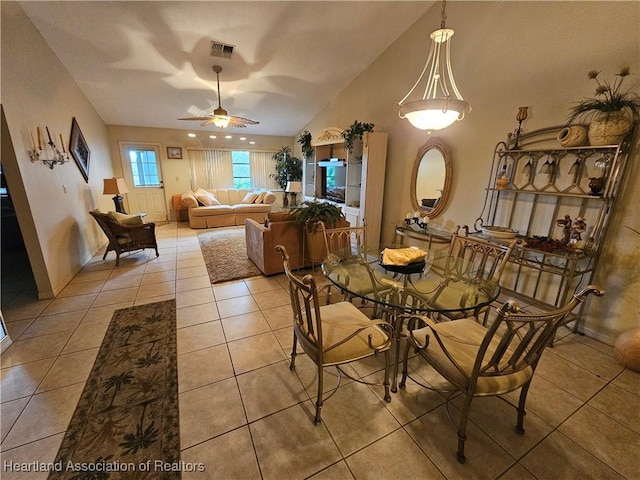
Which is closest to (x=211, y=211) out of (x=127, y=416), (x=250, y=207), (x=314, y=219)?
(x=250, y=207)

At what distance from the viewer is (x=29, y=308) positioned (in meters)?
2.60

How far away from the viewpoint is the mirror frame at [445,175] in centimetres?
338

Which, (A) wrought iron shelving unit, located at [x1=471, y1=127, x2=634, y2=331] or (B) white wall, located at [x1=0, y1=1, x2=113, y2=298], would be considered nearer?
(A) wrought iron shelving unit, located at [x1=471, y1=127, x2=634, y2=331]

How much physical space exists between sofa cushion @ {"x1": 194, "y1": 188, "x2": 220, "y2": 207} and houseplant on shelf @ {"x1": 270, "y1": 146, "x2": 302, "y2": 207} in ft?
6.41

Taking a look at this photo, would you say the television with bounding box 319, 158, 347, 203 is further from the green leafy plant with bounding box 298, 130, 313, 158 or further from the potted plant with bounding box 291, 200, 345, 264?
the potted plant with bounding box 291, 200, 345, 264

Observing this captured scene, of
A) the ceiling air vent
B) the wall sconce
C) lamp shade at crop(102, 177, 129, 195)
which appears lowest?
lamp shade at crop(102, 177, 129, 195)

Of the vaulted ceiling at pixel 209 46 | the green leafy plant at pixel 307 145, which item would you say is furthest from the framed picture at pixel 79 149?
the green leafy plant at pixel 307 145

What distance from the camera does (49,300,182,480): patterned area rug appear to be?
1.25 metres

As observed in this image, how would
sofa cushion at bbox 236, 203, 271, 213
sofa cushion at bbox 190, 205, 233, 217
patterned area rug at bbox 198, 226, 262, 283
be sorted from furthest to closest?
1. sofa cushion at bbox 236, 203, 271, 213
2. sofa cushion at bbox 190, 205, 233, 217
3. patterned area rug at bbox 198, 226, 262, 283

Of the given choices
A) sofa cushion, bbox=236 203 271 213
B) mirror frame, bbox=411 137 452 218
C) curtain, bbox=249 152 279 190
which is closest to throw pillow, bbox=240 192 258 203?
sofa cushion, bbox=236 203 271 213

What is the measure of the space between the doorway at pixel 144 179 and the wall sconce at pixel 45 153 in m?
3.27

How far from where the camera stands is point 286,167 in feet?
25.3

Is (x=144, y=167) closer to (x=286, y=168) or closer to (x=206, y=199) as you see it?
(x=206, y=199)

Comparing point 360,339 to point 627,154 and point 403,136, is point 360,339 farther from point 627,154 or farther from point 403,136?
point 403,136
